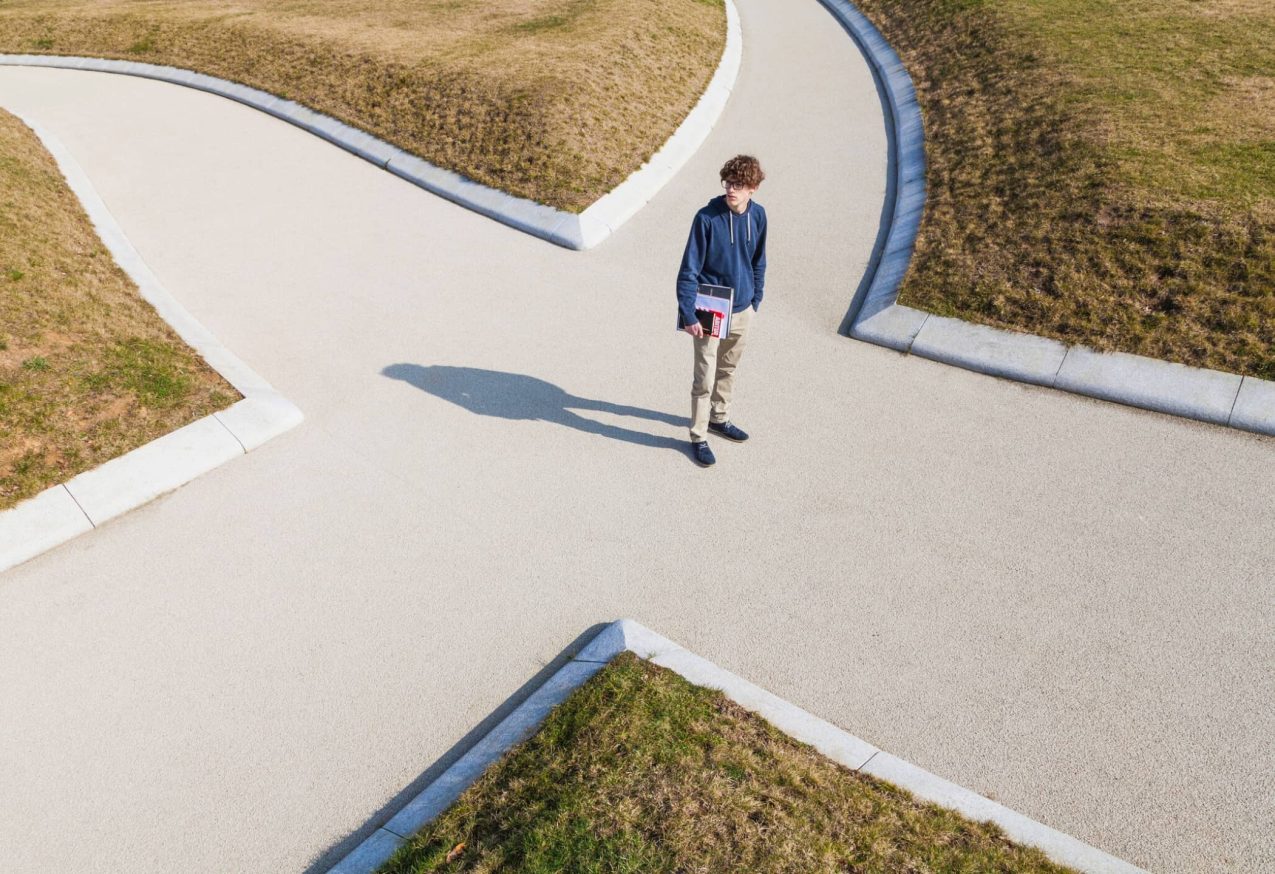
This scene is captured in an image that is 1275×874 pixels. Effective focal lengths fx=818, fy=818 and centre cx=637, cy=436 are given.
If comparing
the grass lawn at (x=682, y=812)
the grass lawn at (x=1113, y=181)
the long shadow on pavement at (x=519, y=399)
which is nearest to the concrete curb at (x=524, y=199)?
the long shadow on pavement at (x=519, y=399)

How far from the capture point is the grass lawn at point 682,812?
3568 millimetres

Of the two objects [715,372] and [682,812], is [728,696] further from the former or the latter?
[715,372]

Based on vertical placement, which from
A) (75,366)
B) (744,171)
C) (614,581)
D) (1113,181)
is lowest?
(614,581)

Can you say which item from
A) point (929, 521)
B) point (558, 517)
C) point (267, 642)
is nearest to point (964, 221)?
point (929, 521)

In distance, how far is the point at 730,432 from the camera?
21.4 ft

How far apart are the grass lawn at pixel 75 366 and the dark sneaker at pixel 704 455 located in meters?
3.97

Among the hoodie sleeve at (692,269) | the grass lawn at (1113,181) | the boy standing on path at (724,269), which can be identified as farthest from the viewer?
the grass lawn at (1113,181)

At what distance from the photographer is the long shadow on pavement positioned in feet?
22.1

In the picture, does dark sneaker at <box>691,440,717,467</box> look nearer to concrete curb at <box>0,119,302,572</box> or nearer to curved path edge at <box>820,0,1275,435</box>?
curved path edge at <box>820,0,1275,435</box>

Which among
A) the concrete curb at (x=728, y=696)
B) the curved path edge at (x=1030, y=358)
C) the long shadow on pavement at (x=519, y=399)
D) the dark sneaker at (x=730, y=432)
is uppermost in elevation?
the curved path edge at (x=1030, y=358)

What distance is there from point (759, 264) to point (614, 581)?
2.53 meters

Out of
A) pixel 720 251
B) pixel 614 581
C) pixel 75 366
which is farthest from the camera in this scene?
pixel 75 366

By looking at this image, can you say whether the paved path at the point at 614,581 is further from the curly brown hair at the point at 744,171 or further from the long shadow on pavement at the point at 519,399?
the curly brown hair at the point at 744,171

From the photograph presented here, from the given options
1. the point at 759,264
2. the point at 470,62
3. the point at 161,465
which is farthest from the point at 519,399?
the point at 470,62
